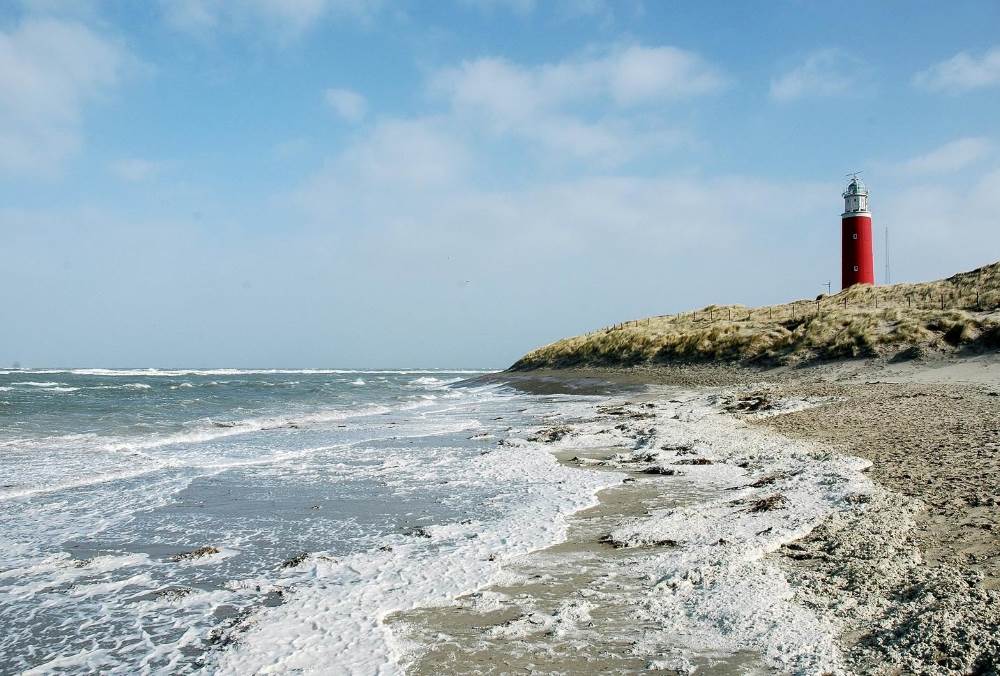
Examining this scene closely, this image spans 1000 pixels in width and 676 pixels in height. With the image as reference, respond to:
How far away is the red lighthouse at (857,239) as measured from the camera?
151ft

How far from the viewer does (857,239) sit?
46.1m

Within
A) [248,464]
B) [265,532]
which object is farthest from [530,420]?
[265,532]

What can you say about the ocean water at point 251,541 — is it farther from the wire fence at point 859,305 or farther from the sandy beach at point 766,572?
the wire fence at point 859,305

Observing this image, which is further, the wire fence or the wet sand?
the wire fence

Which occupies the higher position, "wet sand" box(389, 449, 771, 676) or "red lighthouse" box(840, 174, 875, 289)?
"red lighthouse" box(840, 174, 875, 289)

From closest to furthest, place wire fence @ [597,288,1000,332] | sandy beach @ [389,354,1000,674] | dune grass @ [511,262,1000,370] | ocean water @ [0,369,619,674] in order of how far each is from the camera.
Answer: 1. sandy beach @ [389,354,1000,674]
2. ocean water @ [0,369,619,674]
3. dune grass @ [511,262,1000,370]
4. wire fence @ [597,288,1000,332]

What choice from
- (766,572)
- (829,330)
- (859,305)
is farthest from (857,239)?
(766,572)

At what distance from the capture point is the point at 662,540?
A: 595cm

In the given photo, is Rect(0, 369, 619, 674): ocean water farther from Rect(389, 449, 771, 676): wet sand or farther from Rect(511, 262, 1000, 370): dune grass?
Rect(511, 262, 1000, 370): dune grass

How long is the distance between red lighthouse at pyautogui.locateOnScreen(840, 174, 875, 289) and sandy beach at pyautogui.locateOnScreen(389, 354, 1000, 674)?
39.1 m

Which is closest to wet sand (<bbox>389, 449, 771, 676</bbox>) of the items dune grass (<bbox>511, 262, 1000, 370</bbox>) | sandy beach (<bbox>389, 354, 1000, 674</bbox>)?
sandy beach (<bbox>389, 354, 1000, 674</bbox>)

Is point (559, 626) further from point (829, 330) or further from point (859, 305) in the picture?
point (859, 305)

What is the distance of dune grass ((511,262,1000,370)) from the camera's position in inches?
A: 894

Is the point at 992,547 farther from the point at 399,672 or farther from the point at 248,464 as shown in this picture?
the point at 248,464
